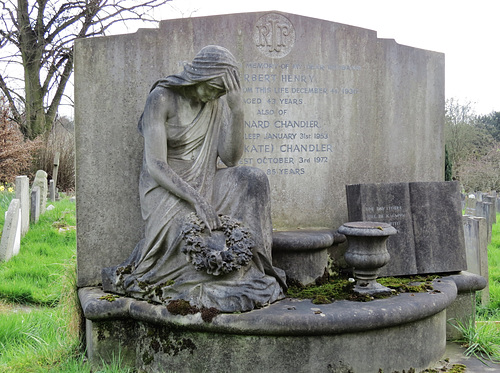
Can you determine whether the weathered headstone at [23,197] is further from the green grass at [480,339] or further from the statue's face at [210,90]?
the green grass at [480,339]

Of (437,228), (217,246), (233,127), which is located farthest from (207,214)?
(437,228)

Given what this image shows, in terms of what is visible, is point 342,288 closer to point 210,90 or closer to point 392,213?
point 392,213

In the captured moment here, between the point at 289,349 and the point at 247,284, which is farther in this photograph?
the point at 247,284

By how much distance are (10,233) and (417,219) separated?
5526mm

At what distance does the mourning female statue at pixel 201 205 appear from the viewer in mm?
3193

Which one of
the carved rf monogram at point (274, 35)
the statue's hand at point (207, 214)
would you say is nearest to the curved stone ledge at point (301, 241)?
the statue's hand at point (207, 214)

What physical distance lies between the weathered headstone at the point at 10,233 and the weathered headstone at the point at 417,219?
16.4 ft

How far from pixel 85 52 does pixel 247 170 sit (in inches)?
69.6

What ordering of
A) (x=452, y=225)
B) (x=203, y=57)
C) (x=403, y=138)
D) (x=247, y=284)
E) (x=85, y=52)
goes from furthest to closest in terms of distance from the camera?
1. (x=403, y=138)
2. (x=452, y=225)
3. (x=85, y=52)
4. (x=203, y=57)
5. (x=247, y=284)

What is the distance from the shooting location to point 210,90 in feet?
11.7

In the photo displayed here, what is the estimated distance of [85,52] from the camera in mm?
4109

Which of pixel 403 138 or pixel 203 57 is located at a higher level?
pixel 203 57

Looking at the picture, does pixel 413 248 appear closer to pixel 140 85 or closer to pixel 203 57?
pixel 203 57

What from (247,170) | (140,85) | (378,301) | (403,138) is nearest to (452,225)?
(403,138)
